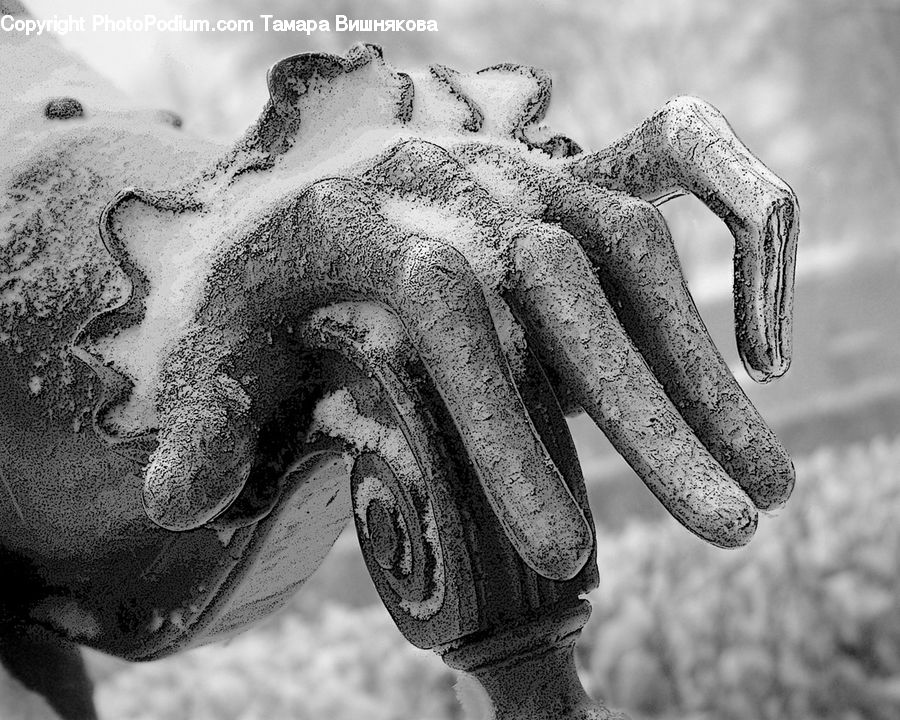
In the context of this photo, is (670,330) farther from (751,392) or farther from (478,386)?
(751,392)

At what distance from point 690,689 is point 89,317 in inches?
49.0

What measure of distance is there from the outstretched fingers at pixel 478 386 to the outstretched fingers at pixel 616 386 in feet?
0.08

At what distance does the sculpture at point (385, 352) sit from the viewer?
0.46 m

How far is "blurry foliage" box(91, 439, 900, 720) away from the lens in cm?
154

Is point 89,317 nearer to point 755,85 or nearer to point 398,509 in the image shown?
point 398,509

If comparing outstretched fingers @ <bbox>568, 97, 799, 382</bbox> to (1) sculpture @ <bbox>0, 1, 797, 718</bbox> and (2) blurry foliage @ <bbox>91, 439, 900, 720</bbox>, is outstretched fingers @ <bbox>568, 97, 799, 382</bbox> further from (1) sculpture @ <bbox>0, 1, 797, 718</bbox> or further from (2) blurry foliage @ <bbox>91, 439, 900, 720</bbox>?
(2) blurry foliage @ <bbox>91, 439, 900, 720</bbox>

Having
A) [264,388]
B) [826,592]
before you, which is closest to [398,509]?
[264,388]

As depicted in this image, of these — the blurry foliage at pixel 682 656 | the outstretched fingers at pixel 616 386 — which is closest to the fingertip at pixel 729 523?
the outstretched fingers at pixel 616 386

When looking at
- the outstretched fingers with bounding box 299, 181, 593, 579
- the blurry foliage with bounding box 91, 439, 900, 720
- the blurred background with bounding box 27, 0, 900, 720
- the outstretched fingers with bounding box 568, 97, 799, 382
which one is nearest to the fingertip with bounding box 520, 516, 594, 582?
the outstretched fingers with bounding box 299, 181, 593, 579

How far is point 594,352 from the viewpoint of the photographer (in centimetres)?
46

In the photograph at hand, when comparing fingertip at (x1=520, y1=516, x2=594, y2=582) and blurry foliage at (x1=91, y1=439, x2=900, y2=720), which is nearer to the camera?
fingertip at (x1=520, y1=516, x2=594, y2=582)

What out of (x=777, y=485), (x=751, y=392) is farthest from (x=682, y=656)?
(x=751, y=392)

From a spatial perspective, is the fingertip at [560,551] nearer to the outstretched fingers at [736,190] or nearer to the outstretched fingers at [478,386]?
the outstretched fingers at [478,386]

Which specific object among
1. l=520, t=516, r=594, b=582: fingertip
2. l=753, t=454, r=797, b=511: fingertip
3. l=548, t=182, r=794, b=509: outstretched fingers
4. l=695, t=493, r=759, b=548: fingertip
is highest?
l=548, t=182, r=794, b=509: outstretched fingers
